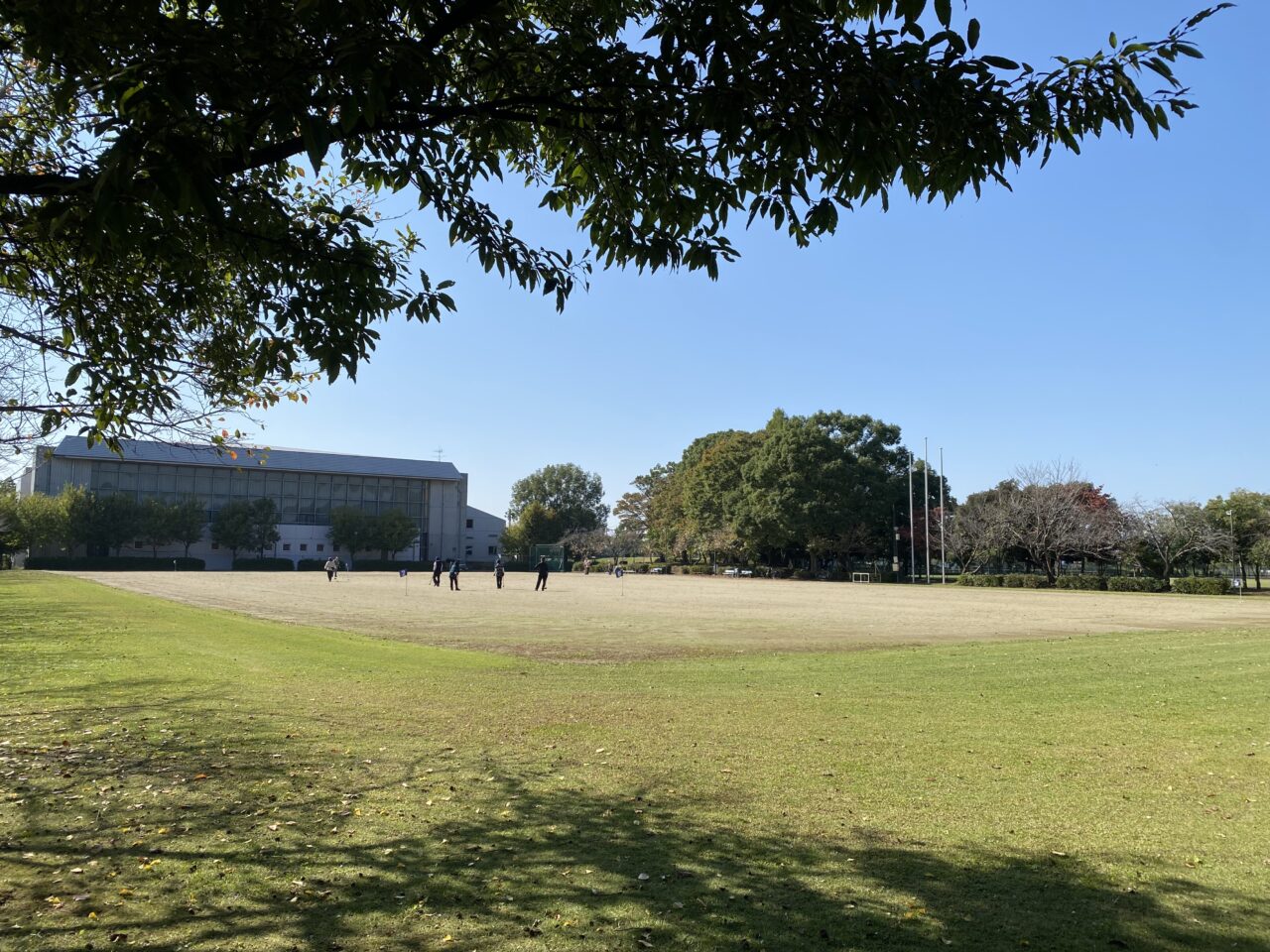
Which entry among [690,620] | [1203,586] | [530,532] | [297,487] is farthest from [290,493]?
[1203,586]

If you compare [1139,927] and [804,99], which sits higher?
[804,99]

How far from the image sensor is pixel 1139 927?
3998mm

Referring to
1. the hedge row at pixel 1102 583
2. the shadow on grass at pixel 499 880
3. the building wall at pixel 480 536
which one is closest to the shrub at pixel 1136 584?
the hedge row at pixel 1102 583

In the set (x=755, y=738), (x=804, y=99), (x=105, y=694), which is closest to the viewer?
(x=804, y=99)

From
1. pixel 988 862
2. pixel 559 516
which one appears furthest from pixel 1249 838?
pixel 559 516

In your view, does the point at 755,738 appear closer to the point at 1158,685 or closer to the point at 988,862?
the point at 988,862

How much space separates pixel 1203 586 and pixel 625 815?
54.9 meters

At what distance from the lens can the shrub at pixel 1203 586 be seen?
158 ft

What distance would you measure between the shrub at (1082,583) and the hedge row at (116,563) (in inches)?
3111

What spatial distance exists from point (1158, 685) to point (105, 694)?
13.8 m

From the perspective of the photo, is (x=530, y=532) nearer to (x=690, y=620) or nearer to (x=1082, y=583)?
(x=1082, y=583)

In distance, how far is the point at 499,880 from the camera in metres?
4.48

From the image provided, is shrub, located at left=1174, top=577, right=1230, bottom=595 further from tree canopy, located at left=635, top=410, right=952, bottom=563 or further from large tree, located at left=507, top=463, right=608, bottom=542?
large tree, located at left=507, top=463, right=608, bottom=542

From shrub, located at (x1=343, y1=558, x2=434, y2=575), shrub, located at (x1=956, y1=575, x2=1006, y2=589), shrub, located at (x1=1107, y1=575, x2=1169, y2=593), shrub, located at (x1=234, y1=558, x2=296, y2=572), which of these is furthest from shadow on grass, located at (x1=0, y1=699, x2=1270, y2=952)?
shrub, located at (x1=343, y1=558, x2=434, y2=575)
